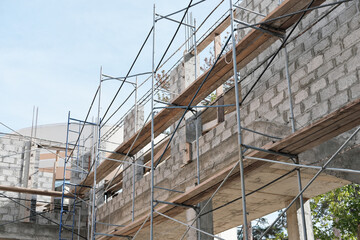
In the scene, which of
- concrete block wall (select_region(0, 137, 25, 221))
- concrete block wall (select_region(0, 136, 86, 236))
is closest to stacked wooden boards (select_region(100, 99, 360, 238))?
concrete block wall (select_region(0, 136, 86, 236))

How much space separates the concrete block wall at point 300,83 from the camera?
20.6 feet

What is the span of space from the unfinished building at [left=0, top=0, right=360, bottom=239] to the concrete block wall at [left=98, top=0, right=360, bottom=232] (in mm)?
15

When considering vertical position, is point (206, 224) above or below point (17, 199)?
below

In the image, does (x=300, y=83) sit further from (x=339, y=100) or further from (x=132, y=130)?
(x=132, y=130)

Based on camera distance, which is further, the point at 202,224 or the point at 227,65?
the point at 202,224

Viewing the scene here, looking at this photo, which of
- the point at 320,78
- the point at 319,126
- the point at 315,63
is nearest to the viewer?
the point at 319,126

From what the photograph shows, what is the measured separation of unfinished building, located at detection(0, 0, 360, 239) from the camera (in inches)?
244

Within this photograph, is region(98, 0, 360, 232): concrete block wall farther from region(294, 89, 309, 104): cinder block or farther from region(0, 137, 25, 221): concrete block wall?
region(0, 137, 25, 221): concrete block wall

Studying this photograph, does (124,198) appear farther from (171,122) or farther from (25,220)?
(25,220)

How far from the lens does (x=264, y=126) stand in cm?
705

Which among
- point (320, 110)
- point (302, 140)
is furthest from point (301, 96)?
point (302, 140)

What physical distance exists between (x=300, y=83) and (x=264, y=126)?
0.77 metres

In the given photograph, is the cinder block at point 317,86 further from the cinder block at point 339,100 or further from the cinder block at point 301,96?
the cinder block at point 339,100

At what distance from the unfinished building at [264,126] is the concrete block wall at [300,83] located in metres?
0.02
